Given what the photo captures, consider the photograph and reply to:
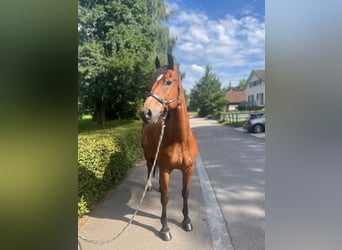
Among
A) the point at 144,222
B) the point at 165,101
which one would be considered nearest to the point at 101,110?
the point at 144,222

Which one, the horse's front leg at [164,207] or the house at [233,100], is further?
the house at [233,100]

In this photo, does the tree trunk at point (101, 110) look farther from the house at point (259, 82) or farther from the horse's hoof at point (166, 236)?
the horse's hoof at point (166, 236)

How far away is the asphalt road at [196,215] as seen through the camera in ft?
7.68

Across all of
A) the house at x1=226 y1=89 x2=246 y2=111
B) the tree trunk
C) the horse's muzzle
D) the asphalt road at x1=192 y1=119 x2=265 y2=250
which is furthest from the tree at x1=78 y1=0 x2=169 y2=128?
the house at x1=226 y1=89 x2=246 y2=111

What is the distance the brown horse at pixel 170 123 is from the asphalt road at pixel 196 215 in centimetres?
20

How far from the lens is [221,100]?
24.8 metres

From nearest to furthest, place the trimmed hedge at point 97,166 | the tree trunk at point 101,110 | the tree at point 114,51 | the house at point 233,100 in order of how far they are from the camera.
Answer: the trimmed hedge at point 97,166, the tree at point 114,51, the tree trunk at point 101,110, the house at point 233,100

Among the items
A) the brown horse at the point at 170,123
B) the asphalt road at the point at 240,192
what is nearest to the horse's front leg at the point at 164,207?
the brown horse at the point at 170,123

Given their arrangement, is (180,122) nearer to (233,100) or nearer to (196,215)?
(196,215)

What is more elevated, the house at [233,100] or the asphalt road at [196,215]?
the house at [233,100]

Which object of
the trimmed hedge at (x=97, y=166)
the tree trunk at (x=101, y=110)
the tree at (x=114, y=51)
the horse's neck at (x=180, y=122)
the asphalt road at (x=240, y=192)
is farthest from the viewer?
the tree trunk at (x=101, y=110)
